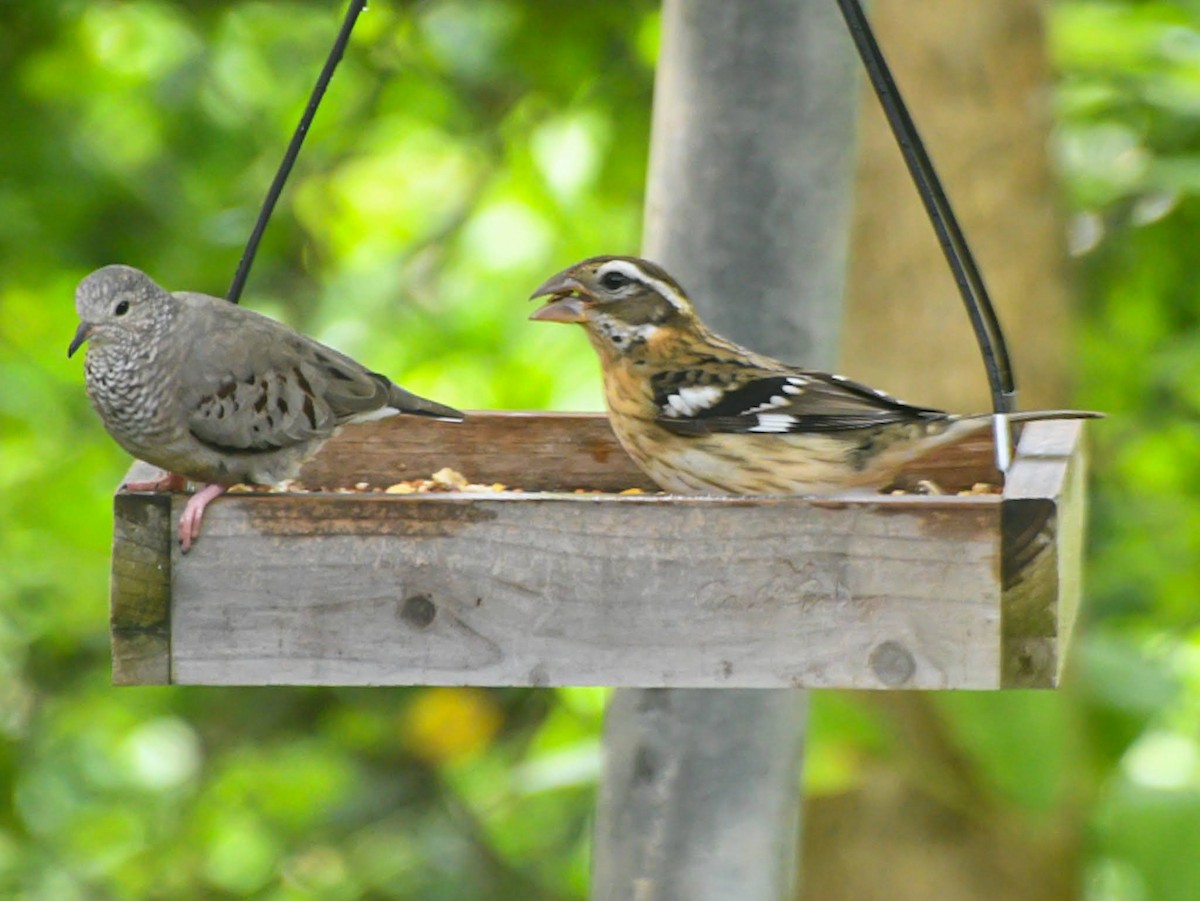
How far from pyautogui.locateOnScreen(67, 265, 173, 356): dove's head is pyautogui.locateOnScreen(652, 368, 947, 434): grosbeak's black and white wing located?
986 millimetres

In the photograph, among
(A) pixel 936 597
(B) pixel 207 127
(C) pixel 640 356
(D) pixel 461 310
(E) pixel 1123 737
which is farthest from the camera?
(D) pixel 461 310

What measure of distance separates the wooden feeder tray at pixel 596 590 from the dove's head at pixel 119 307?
62 centimetres

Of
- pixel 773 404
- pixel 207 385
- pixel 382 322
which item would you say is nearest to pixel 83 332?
pixel 207 385

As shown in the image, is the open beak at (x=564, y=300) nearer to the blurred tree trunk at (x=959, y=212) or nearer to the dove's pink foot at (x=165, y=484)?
the dove's pink foot at (x=165, y=484)

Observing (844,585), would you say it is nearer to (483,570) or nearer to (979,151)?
(483,570)

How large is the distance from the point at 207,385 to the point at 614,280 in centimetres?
83

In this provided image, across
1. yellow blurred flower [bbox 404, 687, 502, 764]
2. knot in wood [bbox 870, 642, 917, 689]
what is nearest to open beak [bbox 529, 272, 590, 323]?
knot in wood [bbox 870, 642, 917, 689]

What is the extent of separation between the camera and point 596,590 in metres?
2.70

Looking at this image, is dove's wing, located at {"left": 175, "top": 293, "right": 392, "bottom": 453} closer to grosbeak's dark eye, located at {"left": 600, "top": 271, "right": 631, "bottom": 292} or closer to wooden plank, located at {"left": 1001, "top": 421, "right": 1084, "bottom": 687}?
grosbeak's dark eye, located at {"left": 600, "top": 271, "right": 631, "bottom": 292}

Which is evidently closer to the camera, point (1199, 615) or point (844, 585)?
point (844, 585)

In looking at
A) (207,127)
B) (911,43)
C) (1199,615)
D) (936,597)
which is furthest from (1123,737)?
(207,127)

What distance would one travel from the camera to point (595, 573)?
8.85 ft

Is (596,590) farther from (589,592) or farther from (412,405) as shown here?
(412,405)

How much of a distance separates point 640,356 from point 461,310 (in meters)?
3.41
